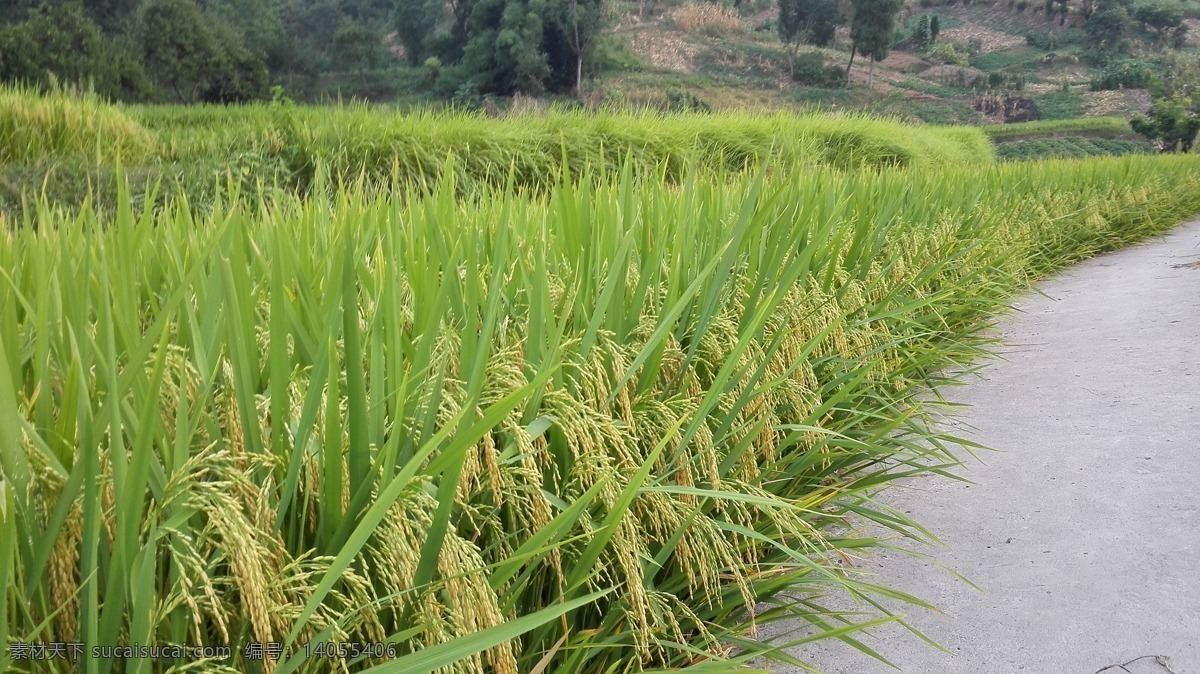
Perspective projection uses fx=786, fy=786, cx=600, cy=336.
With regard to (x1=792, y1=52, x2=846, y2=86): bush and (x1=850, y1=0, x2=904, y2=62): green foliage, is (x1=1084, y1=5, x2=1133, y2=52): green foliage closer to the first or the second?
(x1=850, y1=0, x2=904, y2=62): green foliage

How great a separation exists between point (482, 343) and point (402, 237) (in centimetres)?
79

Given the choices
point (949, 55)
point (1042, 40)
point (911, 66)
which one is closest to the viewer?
point (911, 66)

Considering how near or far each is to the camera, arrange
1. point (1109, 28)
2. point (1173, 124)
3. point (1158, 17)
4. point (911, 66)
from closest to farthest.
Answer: point (1173, 124) → point (1109, 28) → point (1158, 17) → point (911, 66)

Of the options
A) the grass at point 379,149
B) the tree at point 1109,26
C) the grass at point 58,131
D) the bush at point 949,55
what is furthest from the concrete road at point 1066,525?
the tree at point 1109,26

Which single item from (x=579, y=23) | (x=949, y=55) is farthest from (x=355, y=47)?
(x=949, y=55)

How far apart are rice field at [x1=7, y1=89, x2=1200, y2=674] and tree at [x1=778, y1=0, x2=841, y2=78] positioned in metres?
31.1

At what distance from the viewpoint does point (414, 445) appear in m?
0.96

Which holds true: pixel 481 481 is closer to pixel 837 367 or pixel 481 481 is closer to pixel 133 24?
pixel 837 367

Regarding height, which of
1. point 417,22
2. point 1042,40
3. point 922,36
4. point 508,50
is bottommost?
point 508,50

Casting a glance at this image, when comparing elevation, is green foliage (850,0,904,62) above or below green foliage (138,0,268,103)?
above

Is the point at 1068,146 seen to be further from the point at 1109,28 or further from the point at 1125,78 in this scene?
the point at 1109,28

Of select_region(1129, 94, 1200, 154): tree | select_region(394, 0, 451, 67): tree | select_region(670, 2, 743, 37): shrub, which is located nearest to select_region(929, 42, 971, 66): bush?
select_region(670, 2, 743, 37): shrub

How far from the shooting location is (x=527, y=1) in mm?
23297

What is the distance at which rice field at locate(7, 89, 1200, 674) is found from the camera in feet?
2.27
